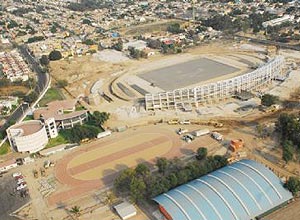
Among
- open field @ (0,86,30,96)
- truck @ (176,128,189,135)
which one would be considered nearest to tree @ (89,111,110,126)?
truck @ (176,128,189,135)

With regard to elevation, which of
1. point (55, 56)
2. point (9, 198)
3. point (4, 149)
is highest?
point (55, 56)

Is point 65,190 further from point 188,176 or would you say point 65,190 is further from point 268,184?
point 268,184

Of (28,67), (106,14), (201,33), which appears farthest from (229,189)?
(106,14)

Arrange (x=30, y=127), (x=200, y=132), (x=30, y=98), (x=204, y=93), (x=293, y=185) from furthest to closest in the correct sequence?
1. (x=30, y=98)
2. (x=204, y=93)
3. (x=30, y=127)
4. (x=200, y=132)
5. (x=293, y=185)

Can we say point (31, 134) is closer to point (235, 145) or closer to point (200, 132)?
point (200, 132)

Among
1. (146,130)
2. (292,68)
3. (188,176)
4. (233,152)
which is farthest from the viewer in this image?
(292,68)

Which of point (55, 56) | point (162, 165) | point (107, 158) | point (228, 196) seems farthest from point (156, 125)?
point (55, 56)

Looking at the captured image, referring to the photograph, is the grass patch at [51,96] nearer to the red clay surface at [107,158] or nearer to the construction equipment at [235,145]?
the red clay surface at [107,158]
